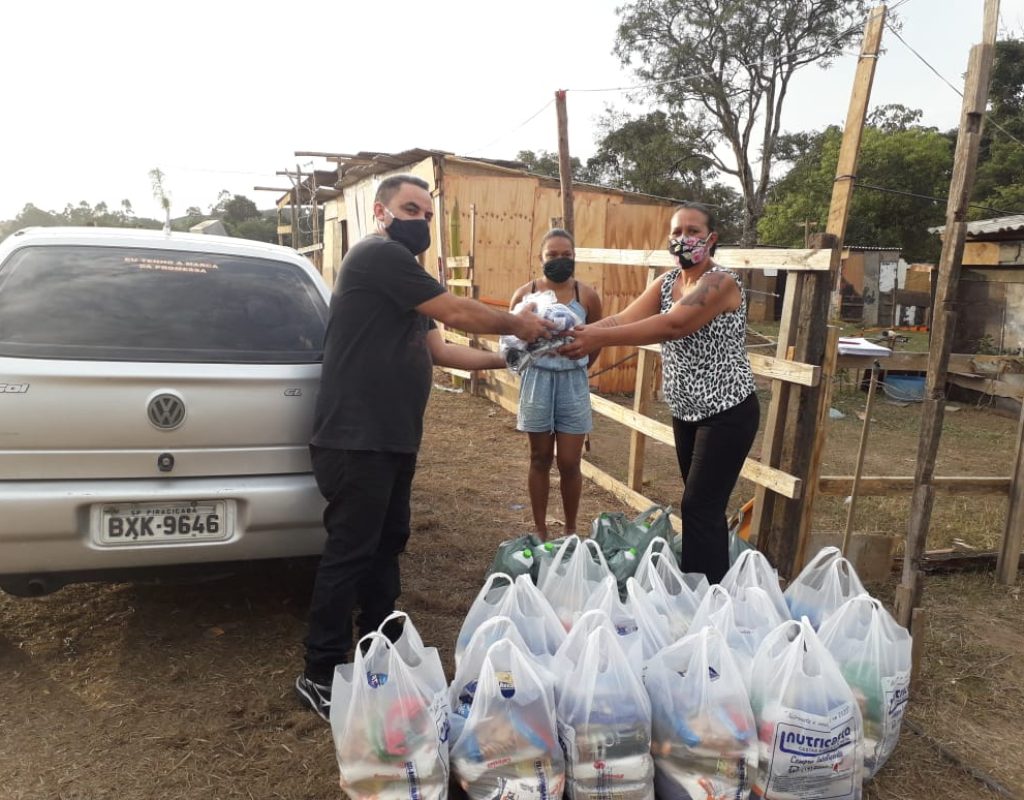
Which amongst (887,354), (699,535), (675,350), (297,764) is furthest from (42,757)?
(887,354)

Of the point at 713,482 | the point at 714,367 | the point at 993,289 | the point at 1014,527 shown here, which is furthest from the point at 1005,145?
the point at 713,482

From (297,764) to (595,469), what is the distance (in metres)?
3.96

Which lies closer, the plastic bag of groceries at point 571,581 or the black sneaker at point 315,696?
the black sneaker at point 315,696

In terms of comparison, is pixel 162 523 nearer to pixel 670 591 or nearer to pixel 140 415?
pixel 140 415

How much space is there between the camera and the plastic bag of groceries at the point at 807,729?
2.16 metres

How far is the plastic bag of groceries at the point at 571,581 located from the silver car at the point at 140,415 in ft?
3.08

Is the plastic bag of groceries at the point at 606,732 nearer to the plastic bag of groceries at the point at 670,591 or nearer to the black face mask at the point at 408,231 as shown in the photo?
the plastic bag of groceries at the point at 670,591

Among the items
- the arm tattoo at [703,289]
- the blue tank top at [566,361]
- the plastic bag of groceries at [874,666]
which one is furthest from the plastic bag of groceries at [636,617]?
the blue tank top at [566,361]

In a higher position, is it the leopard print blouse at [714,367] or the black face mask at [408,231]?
the black face mask at [408,231]

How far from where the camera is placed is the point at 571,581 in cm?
290

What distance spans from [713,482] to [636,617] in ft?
2.57

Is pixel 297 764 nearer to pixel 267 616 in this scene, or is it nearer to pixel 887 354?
pixel 267 616

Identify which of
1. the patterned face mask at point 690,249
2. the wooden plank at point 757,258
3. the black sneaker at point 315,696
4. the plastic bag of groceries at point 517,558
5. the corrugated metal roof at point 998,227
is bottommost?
the black sneaker at point 315,696

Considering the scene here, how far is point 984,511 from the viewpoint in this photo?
5730 millimetres
